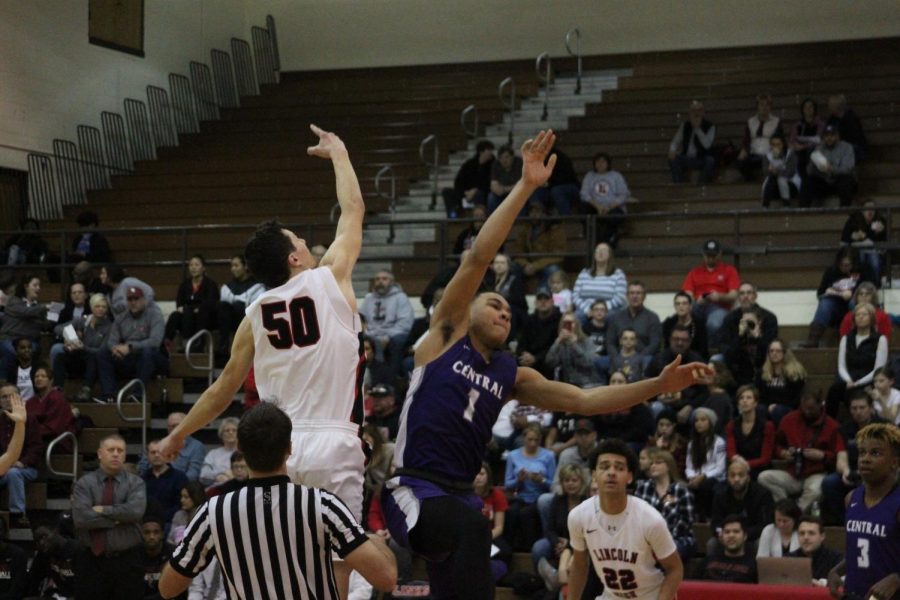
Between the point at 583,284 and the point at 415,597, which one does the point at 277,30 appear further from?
the point at 415,597

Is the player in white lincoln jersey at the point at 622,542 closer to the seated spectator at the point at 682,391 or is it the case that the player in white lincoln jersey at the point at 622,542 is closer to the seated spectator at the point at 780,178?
the seated spectator at the point at 682,391

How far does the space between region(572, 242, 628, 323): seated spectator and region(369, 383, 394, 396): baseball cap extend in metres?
2.39

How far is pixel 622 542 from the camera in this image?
810cm

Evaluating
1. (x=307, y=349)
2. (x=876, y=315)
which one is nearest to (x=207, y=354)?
(x=876, y=315)

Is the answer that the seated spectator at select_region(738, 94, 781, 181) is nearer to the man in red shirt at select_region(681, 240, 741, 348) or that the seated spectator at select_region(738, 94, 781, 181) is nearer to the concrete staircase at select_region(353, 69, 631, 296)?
the concrete staircase at select_region(353, 69, 631, 296)

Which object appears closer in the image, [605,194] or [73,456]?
[73,456]

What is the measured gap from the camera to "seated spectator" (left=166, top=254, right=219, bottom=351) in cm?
1628

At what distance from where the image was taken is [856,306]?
44.0 feet

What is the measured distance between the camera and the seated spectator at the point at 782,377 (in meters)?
13.3

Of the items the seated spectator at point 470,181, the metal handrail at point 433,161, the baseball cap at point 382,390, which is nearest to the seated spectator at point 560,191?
the seated spectator at point 470,181

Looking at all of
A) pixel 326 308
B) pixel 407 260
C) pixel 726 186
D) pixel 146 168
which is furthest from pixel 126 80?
pixel 326 308

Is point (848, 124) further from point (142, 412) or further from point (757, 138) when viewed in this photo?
point (142, 412)

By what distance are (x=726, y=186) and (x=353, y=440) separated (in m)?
13.2

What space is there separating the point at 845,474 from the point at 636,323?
3.13m
